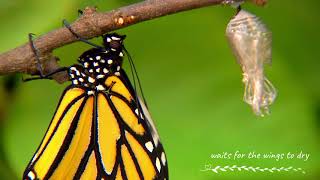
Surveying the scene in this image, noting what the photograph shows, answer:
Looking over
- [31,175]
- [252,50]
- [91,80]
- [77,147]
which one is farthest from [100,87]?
[252,50]

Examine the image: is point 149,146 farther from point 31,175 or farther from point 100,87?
point 31,175

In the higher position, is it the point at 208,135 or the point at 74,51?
the point at 74,51

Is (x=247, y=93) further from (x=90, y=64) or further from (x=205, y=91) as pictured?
(x=205, y=91)

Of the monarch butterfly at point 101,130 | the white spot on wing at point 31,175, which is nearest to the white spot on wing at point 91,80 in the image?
the monarch butterfly at point 101,130

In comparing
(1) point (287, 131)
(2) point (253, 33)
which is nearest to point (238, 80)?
(1) point (287, 131)

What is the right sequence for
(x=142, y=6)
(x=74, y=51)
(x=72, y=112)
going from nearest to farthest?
(x=142, y=6) → (x=72, y=112) → (x=74, y=51)

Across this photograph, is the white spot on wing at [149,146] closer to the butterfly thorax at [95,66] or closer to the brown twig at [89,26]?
the butterfly thorax at [95,66]

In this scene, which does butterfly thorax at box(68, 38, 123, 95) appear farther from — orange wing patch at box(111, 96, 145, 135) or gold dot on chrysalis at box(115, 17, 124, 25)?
gold dot on chrysalis at box(115, 17, 124, 25)
